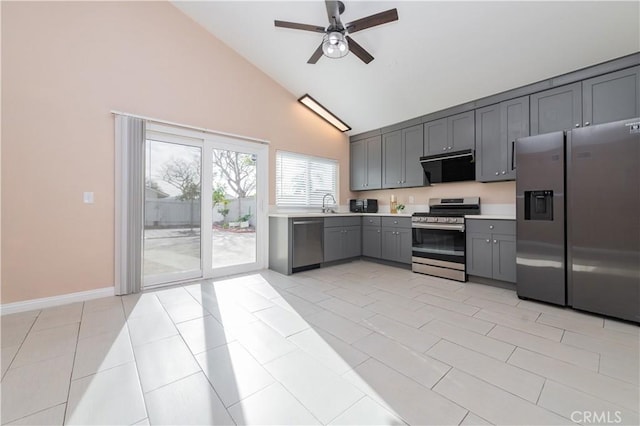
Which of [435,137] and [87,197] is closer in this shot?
[87,197]

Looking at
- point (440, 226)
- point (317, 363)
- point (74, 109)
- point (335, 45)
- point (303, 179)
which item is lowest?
point (317, 363)

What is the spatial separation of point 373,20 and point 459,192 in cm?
299

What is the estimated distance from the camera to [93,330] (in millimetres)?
2195

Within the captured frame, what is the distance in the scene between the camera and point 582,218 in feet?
8.52

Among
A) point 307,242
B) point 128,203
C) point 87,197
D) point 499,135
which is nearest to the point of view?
point 87,197

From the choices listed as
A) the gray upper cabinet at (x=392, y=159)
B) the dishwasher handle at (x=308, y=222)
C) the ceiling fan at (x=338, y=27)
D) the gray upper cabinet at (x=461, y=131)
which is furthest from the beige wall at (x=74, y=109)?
the gray upper cabinet at (x=461, y=131)

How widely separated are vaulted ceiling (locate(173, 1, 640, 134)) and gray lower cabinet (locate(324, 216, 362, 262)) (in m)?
2.12

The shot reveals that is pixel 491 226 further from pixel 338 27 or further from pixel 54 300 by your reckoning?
pixel 54 300

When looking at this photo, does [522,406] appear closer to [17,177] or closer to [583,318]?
[583,318]

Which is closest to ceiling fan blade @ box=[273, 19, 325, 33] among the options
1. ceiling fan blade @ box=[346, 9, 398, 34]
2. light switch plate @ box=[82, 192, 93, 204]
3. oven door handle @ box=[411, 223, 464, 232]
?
ceiling fan blade @ box=[346, 9, 398, 34]

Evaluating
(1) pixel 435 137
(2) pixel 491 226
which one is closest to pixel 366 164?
(1) pixel 435 137

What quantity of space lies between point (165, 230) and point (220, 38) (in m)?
3.00

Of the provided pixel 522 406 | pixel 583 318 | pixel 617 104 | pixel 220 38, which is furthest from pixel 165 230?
pixel 617 104

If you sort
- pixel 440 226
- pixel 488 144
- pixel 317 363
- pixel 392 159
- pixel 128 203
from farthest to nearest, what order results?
pixel 392 159 → pixel 440 226 → pixel 488 144 → pixel 128 203 → pixel 317 363
